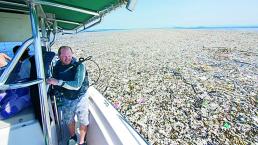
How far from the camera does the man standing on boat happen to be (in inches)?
83.8

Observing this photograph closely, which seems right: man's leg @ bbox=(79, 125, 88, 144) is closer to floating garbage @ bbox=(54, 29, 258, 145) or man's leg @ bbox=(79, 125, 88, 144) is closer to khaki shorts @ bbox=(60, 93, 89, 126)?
khaki shorts @ bbox=(60, 93, 89, 126)

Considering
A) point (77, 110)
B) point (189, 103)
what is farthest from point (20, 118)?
point (189, 103)

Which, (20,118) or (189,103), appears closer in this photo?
(20,118)

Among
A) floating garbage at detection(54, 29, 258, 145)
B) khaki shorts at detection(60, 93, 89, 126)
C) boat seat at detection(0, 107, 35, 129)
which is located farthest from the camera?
floating garbage at detection(54, 29, 258, 145)

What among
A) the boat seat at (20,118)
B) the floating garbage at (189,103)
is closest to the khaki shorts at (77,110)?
the boat seat at (20,118)

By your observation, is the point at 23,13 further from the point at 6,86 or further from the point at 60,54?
the point at 6,86

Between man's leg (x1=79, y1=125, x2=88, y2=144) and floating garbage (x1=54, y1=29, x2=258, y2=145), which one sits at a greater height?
man's leg (x1=79, y1=125, x2=88, y2=144)

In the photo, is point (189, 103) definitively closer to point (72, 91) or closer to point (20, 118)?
point (72, 91)

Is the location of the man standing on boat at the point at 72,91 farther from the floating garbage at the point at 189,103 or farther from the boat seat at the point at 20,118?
the floating garbage at the point at 189,103

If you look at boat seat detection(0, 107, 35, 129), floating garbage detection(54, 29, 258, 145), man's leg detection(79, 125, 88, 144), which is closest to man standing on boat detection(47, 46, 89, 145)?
man's leg detection(79, 125, 88, 144)

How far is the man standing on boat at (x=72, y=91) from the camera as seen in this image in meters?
2.13

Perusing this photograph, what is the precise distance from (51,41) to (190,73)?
5.55m

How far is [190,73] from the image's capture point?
23.9 ft

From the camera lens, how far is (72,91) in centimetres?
221
